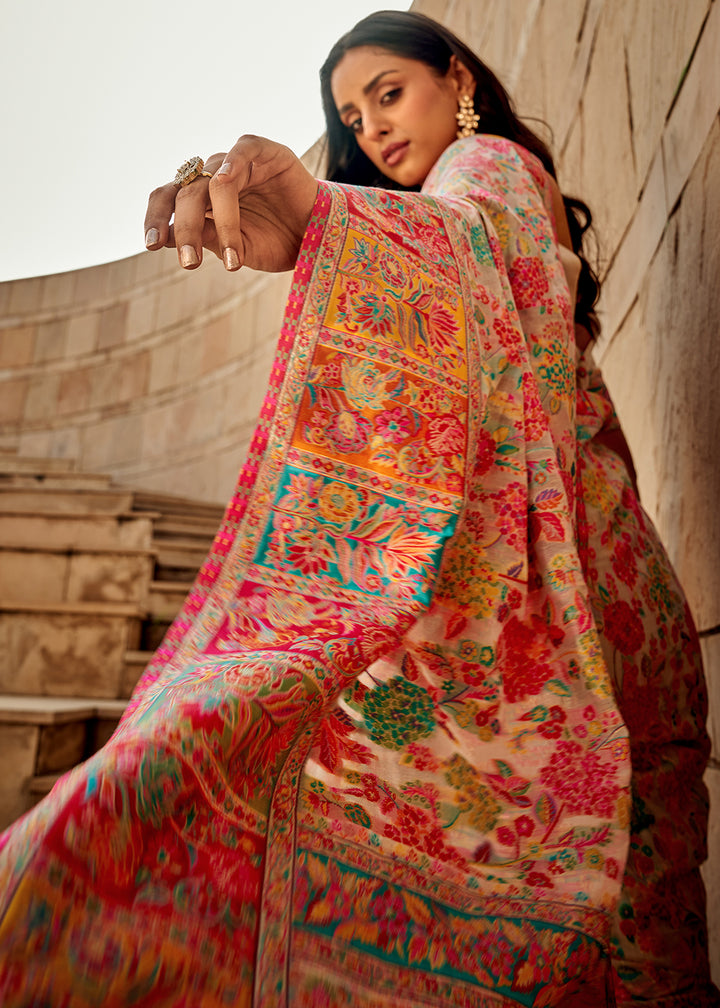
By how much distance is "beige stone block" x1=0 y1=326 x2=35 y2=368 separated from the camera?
4.74 m

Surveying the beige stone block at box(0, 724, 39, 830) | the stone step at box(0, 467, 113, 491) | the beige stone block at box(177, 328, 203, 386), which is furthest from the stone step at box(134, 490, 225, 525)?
the beige stone block at box(0, 724, 39, 830)

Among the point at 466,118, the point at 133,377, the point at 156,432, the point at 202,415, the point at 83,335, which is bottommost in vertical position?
the point at 156,432

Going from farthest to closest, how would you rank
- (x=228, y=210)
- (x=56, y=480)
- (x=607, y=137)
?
(x=56, y=480), (x=607, y=137), (x=228, y=210)

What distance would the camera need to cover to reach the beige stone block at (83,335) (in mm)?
4602

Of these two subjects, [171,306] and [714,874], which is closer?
[714,874]

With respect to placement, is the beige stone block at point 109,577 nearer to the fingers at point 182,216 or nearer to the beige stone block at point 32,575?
the beige stone block at point 32,575

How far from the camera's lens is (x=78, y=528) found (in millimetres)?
2230

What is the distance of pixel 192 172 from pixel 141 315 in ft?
14.0

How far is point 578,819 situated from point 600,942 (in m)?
0.07

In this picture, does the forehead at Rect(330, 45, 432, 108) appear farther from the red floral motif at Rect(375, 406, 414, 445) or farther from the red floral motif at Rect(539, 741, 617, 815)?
the red floral motif at Rect(539, 741, 617, 815)

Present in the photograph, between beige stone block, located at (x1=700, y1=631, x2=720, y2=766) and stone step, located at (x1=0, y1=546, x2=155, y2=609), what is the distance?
1.37 metres

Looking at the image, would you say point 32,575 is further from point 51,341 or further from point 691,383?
point 51,341

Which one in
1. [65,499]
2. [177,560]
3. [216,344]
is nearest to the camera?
[177,560]

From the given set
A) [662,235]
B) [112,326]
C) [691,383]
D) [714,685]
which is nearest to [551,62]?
[662,235]
